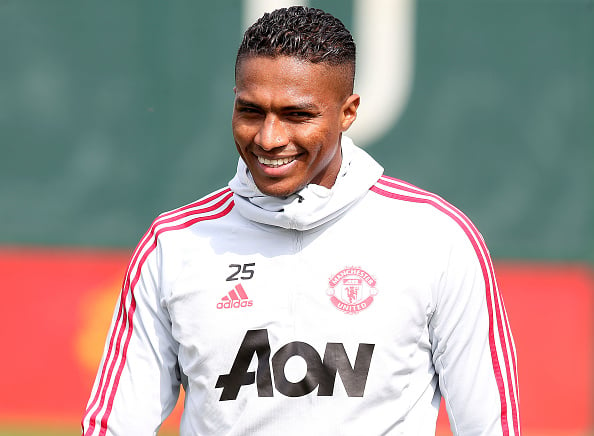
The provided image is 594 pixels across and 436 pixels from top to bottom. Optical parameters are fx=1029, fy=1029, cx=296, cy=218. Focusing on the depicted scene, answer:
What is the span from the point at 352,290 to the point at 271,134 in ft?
1.34

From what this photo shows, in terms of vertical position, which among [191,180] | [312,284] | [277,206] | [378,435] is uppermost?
[191,180]

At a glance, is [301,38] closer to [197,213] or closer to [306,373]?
[197,213]

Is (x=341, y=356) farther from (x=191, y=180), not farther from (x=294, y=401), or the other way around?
(x=191, y=180)

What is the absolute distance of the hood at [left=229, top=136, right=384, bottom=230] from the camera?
235 centimetres

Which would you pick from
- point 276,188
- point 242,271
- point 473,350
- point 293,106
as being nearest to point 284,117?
point 293,106

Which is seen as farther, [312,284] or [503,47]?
[503,47]

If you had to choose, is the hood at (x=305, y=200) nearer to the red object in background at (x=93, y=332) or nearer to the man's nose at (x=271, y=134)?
the man's nose at (x=271, y=134)

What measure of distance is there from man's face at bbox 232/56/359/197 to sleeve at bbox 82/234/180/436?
370 millimetres

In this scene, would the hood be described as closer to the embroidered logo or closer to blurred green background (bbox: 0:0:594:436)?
the embroidered logo

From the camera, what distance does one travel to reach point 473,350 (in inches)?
90.2
